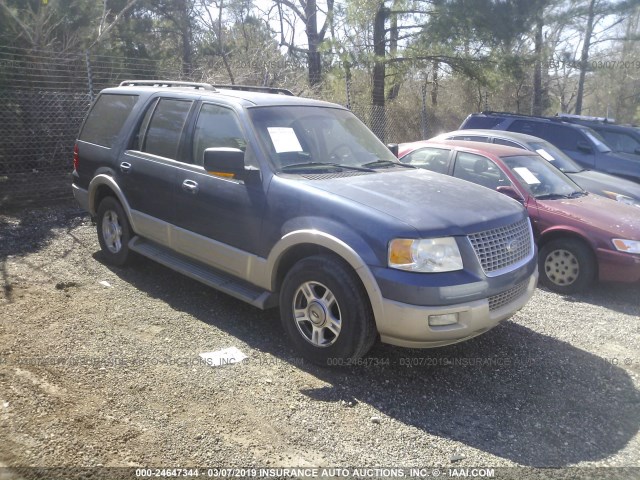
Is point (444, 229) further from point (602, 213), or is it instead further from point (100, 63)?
point (100, 63)

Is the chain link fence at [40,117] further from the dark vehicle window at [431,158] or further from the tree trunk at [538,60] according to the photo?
the tree trunk at [538,60]

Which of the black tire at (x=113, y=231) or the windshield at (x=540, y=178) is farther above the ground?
the windshield at (x=540, y=178)

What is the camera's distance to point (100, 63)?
1083 centimetres

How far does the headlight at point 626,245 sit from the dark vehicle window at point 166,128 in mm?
4619

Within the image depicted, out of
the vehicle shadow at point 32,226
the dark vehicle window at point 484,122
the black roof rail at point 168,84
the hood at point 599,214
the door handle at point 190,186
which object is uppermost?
the black roof rail at point 168,84

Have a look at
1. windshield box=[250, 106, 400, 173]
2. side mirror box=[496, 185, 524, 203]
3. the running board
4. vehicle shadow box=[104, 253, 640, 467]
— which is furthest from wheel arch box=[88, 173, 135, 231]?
side mirror box=[496, 185, 524, 203]

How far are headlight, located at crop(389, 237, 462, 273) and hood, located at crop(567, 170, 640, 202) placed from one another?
5.30 m

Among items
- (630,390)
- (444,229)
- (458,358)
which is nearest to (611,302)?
(630,390)

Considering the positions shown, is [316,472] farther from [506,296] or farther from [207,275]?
[207,275]

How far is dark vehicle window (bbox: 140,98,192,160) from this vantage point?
17.1 feet

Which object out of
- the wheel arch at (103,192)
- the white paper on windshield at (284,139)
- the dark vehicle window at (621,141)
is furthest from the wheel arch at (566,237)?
the dark vehicle window at (621,141)

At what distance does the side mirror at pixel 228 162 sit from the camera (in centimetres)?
427

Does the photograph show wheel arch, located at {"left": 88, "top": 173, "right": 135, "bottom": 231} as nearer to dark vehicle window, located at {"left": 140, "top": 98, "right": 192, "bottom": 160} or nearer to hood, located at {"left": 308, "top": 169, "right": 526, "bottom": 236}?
dark vehicle window, located at {"left": 140, "top": 98, "right": 192, "bottom": 160}

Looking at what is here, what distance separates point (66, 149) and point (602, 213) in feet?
28.2
